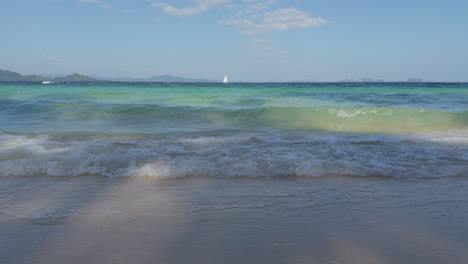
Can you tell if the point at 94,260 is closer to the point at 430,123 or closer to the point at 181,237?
the point at 181,237

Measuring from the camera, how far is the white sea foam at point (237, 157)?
3467mm

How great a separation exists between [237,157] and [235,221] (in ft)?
6.12

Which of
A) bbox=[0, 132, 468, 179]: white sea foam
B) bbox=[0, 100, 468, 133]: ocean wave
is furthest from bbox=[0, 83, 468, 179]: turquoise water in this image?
bbox=[0, 100, 468, 133]: ocean wave

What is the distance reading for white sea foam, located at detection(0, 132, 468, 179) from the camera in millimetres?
3467

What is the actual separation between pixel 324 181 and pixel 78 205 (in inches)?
86.1

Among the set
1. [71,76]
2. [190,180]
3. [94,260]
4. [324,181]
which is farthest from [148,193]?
[71,76]

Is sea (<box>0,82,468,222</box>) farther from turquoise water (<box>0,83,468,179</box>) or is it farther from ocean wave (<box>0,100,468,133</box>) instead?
ocean wave (<box>0,100,468,133</box>)

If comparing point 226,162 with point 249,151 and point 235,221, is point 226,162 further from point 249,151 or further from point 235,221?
point 235,221

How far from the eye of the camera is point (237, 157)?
4051mm

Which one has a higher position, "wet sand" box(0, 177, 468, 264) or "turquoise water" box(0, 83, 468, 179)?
"turquoise water" box(0, 83, 468, 179)

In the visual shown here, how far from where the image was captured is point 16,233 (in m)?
2.02

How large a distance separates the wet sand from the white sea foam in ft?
0.91

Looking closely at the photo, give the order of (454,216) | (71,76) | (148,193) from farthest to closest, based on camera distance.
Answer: (71,76) → (148,193) → (454,216)

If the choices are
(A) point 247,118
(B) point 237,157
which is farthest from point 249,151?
(A) point 247,118
